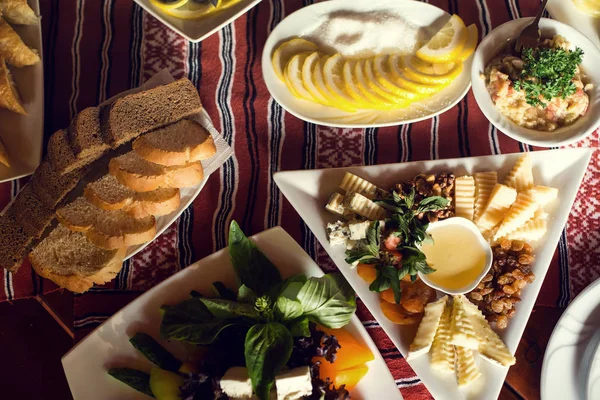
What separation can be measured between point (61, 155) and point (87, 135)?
0.35 ft

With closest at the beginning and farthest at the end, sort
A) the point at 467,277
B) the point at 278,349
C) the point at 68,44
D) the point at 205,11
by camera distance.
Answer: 1. the point at 278,349
2. the point at 467,277
3. the point at 205,11
4. the point at 68,44

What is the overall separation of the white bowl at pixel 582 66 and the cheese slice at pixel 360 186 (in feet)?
1.47

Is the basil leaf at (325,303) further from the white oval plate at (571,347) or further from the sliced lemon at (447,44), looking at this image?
the sliced lemon at (447,44)

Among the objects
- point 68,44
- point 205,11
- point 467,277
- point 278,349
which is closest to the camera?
point 278,349

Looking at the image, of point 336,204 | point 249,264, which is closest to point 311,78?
point 336,204

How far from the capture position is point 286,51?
1938 mm

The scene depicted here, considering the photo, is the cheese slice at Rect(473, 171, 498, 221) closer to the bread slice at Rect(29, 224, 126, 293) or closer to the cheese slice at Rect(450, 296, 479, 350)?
the cheese slice at Rect(450, 296, 479, 350)

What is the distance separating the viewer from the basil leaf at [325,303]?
166 cm

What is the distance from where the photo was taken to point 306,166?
1.98m

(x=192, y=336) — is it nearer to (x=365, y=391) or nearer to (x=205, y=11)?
(x=365, y=391)

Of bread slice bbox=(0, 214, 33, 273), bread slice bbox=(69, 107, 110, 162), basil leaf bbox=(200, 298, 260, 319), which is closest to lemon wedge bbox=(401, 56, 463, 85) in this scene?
basil leaf bbox=(200, 298, 260, 319)

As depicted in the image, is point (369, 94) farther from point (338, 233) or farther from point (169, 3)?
point (169, 3)

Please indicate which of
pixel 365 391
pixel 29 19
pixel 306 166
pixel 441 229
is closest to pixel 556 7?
pixel 441 229

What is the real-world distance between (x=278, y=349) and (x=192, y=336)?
0.87ft
